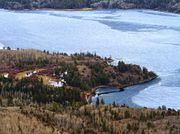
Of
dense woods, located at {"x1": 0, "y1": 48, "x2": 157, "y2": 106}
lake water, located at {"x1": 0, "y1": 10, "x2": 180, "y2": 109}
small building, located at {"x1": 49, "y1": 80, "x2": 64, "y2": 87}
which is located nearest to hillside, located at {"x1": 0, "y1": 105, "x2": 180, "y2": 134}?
dense woods, located at {"x1": 0, "y1": 48, "x2": 157, "y2": 106}

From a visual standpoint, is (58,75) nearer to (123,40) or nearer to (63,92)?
(63,92)

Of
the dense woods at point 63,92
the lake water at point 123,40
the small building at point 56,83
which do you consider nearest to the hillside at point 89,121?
the dense woods at point 63,92

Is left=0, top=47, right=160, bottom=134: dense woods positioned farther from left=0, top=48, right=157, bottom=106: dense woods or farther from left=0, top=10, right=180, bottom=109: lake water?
left=0, top=10, right=180, bottom=109: lake water

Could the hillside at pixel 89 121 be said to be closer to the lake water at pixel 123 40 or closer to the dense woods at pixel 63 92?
the dense woods at pixel 63 92

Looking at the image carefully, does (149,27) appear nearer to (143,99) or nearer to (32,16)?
(32,16)

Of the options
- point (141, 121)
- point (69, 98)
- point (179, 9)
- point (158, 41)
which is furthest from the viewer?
point (179, 9)

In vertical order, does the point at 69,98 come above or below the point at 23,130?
below

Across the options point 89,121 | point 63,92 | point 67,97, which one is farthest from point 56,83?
point 89,121

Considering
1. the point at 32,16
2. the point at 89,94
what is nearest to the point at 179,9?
the point at 32,16
